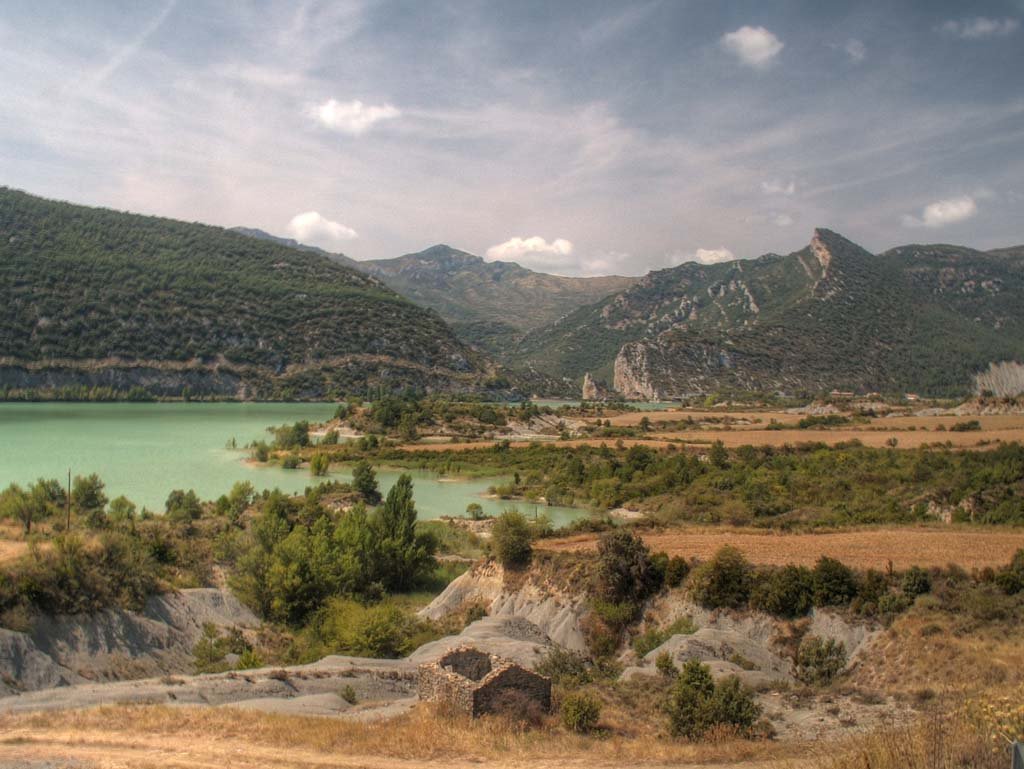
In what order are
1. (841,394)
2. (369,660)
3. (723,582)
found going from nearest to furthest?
(369,660) < (723,582) < (841,394)

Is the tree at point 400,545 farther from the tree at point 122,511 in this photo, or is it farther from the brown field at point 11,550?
the brown field at point 11,550

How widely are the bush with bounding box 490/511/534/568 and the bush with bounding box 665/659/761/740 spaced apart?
434 inches

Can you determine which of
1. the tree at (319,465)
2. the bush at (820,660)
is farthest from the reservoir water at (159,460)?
the bush at (820,660)

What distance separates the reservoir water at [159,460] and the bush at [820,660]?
2516 cm

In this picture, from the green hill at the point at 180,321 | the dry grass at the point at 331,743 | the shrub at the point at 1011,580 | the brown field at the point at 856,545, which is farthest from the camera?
the green hill at the point at 180,321

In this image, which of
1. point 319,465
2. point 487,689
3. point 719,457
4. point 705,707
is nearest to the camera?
point 705,707

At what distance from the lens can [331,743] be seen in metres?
9.83

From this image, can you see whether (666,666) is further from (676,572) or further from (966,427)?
(966,427)

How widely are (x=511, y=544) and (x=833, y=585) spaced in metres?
9.28

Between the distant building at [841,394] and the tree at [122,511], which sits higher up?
the distant building at [841,394]

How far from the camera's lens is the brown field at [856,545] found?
64.0 ft

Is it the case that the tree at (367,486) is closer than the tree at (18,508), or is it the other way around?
the tree at (18,508)

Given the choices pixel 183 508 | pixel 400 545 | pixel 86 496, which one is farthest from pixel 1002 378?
pixel 86 496

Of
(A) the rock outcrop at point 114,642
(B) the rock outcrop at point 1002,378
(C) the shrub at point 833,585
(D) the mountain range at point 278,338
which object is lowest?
(A) the rock outcrop at point 114,642
